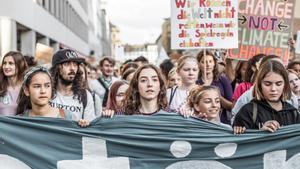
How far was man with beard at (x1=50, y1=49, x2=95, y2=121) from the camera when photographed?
4.86 meters

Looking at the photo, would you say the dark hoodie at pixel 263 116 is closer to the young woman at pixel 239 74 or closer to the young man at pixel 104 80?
the young woman at pixel 239 74

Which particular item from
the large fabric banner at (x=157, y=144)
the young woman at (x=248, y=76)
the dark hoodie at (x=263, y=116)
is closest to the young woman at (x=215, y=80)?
the young woman at (x=248, y=76)

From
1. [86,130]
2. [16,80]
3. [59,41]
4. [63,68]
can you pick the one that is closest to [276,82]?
[86,130]

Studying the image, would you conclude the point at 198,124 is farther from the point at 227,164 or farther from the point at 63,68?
the point at 63,68

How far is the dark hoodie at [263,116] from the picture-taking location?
429 centimetres

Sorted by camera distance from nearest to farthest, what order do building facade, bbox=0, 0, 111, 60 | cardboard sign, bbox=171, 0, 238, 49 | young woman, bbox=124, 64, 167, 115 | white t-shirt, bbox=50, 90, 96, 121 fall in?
young woman, bbox=124, 64, 167, 115, white t-shirt, bbox=50, 90, 96, 121, cardboard sign, bbox=171, 0, 238, 49, building facade, bbox=0, 0, 111, 60

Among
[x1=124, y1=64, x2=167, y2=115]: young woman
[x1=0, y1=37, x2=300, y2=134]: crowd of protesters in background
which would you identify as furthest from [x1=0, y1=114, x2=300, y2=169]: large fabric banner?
[x1=124, y1=64, x2=167, y2=115]: young woman

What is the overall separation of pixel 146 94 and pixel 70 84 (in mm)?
778

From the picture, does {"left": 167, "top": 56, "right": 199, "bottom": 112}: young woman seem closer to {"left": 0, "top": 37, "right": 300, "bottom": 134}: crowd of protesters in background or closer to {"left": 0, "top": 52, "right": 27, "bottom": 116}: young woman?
{"left": 0, "top": 37, "right": 300, "bottom": 134}: crowd of protesters in background

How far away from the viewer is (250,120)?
4.29 meters

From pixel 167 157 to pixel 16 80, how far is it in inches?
89.4

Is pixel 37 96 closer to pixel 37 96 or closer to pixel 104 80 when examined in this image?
pixel 37 96

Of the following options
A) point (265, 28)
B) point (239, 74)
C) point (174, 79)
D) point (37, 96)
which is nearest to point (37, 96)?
point (37, 96)

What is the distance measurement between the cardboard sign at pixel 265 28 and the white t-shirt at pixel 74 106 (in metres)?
2.84
